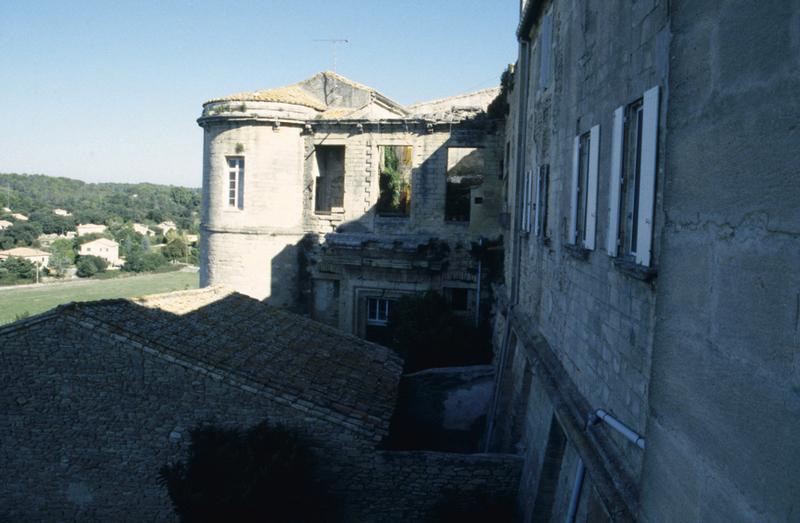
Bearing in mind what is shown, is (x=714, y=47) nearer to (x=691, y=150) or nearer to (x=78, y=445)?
(x=691, y=150)

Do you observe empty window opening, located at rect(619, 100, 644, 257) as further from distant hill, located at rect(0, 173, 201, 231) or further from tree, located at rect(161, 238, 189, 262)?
distant hill, located at rect(0, 173, 201, 231)

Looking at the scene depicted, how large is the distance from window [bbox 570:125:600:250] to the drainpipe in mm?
1372

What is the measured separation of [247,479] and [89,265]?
73.4m

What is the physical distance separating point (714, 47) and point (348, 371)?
1041 centimetres

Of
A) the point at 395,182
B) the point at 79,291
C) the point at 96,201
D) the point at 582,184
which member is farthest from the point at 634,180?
the point at 96,201

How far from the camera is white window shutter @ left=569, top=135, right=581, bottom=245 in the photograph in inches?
235

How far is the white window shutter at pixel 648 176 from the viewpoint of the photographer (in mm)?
3535

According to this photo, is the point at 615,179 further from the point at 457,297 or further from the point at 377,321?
the point at 377,321

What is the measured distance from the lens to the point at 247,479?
824 centimetres

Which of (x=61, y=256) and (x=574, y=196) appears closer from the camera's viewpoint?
(x=574, y=196)

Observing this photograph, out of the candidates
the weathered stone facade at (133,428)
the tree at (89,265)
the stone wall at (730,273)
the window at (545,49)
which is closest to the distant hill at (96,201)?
the tree at (89,265)

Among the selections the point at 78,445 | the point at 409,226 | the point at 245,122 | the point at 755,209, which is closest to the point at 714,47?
the point at 755,209

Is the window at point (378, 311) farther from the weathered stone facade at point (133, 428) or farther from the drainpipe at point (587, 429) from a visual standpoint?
the drainpipe at point (587, 429)

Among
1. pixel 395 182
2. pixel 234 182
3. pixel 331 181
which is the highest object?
pixel 395 182
